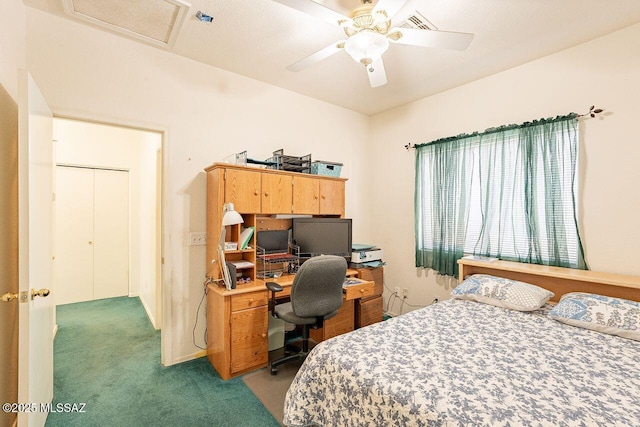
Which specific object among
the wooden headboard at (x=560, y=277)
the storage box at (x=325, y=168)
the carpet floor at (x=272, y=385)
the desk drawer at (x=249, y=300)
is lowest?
the carpet floor at (x=272, y=385)

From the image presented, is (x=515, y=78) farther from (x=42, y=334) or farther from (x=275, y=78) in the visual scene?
(x=42, y=334)

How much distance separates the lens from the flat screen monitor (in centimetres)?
312

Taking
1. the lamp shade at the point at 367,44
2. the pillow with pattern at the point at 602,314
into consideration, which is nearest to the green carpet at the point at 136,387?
the pillow with pattern at the point at 602,314

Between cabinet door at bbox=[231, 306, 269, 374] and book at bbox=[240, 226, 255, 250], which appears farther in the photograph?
book at bbox=[240, 226, 255, 250]

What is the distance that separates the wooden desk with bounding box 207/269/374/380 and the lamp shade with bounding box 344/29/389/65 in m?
1.92

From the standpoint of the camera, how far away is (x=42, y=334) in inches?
67.4

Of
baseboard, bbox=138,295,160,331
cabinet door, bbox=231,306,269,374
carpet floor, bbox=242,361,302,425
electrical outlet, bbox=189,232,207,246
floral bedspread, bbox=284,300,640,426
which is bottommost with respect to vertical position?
carpet floor, bbox=242,361,302,425

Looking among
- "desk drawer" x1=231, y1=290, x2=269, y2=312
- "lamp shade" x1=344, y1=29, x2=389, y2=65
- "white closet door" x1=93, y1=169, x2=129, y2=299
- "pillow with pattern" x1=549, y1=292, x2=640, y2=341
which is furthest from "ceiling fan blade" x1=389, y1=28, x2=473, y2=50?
"white closet door" x1=93, y1=169, x2=129, y2=299

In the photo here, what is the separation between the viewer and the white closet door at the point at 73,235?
13.9 ft

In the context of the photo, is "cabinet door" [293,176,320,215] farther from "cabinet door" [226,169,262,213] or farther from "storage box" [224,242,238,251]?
"storage box" [224,242,238,251]

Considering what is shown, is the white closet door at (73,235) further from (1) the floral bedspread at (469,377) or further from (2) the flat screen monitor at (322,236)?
(1) the floral bedspread at (469,377)

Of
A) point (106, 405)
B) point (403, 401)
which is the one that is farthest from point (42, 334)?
point (403, 401)

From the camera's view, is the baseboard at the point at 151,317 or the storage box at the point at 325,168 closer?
the storage box at the point at 325,168

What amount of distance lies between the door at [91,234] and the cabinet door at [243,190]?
10.8 feet
